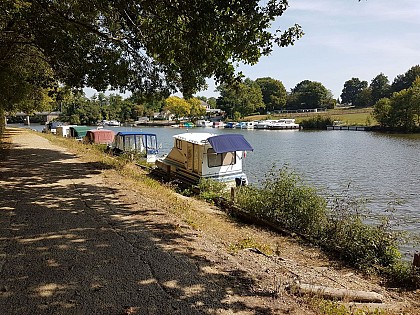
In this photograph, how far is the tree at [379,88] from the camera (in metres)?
105

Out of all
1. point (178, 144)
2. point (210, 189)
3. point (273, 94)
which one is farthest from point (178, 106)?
point (210, 189)

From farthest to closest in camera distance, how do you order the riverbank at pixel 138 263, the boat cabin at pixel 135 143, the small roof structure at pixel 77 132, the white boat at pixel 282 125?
the white boat at pixel 282 125, the small roof structure at pixel 77 132, the boat cabin at pixel 135 143, the riverbank at pixel 138 263

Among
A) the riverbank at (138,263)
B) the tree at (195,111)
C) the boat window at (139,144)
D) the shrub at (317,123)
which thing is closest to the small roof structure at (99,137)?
the boat window at (139,144)

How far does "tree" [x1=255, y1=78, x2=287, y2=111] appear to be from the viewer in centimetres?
12244

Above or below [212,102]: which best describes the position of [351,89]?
above

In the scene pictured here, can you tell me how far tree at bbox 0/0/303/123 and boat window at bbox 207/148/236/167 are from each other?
4.89m

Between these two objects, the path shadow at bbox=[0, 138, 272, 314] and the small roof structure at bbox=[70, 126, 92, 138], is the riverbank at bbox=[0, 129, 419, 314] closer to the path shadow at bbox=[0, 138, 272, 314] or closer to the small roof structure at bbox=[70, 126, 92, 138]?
the path shadow at bbox=[0, 138, 272, 314]

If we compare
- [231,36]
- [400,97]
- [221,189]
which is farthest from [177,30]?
[400,97]

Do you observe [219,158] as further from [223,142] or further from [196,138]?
[196,138]

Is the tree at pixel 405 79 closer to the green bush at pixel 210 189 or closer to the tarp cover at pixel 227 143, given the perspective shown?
the tarp cover at pixel 227 143

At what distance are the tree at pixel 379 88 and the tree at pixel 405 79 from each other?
2.33m

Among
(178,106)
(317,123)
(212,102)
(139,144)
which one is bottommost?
(139,144)

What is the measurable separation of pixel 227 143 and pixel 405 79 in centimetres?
10268

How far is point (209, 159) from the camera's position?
17.8 metres
